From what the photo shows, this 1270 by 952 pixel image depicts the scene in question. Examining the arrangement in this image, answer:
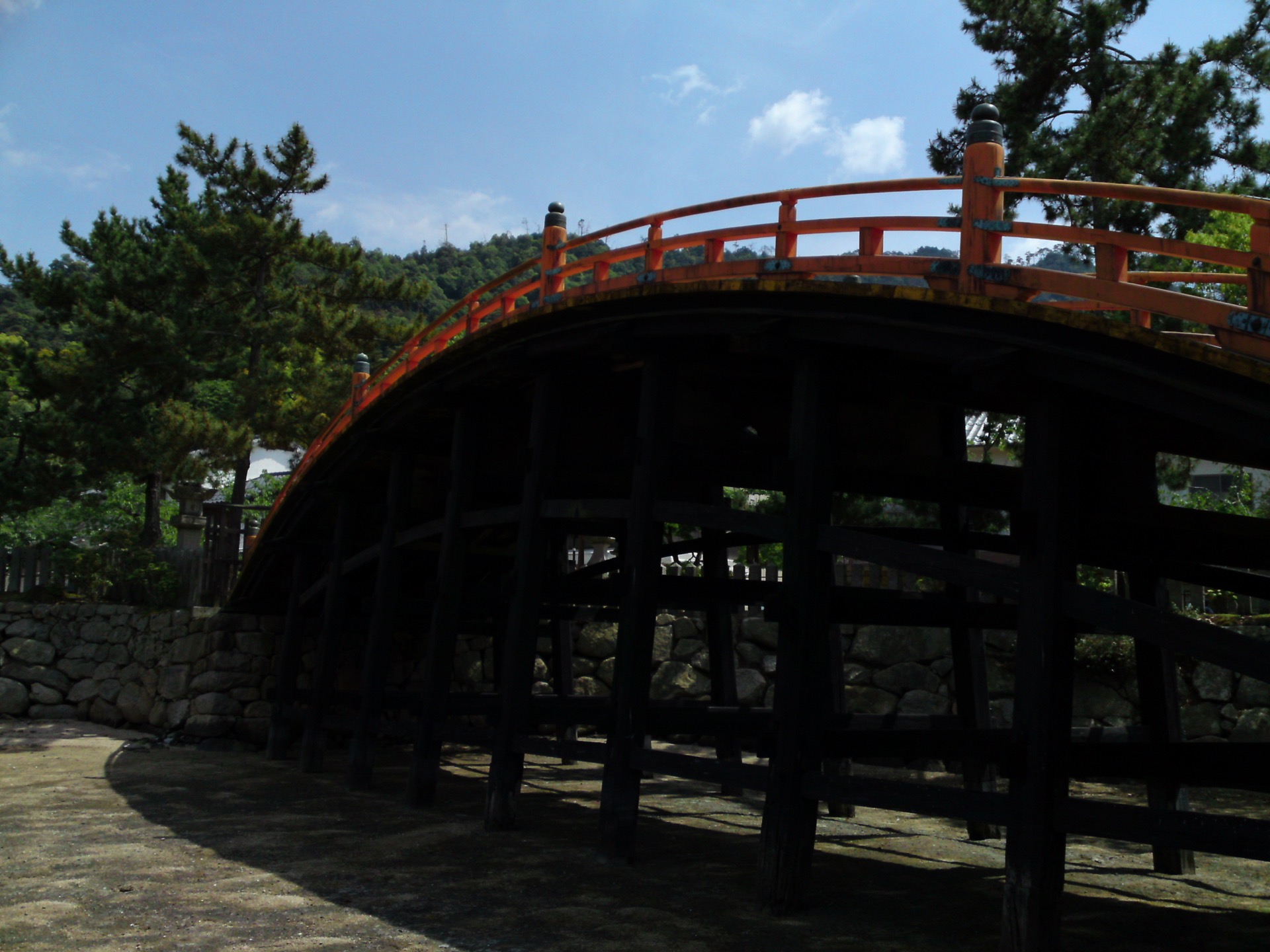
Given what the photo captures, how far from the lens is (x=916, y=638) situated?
1595 cm

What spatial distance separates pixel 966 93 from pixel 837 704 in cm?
1099

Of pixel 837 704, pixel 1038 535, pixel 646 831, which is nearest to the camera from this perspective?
pixel 1038 535

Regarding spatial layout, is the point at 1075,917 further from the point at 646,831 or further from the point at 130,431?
the point at 130,431

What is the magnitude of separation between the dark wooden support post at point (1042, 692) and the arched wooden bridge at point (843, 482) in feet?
0.05

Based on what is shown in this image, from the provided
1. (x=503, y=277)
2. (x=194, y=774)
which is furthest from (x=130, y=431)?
(x=503, y=277)

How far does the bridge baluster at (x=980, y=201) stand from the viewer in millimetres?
6176

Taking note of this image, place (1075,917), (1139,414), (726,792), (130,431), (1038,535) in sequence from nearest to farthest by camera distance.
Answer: (1038,535) → (1139,414) → (1075,917) → (726,792) → (130,431)

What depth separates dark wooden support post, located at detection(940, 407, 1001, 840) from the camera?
9586 mm

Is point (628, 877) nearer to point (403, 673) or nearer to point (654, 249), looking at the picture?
point (654, 249)

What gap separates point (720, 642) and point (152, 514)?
18.4 metres

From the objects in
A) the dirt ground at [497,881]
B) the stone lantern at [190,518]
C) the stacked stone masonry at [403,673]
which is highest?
the stone lantern at [190,518]

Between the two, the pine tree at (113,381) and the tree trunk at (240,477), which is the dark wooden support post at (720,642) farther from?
the tree trunk at (240,477)

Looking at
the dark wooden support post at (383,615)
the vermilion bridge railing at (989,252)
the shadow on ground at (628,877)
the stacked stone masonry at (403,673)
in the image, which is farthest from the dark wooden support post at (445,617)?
the stacked stone masonry at (403,673)

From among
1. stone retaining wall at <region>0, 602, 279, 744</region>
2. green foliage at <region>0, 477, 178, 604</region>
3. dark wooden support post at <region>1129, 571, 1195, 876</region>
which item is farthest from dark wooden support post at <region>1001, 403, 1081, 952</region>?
green foliage at <region>0, 477, 178, 604</region>
